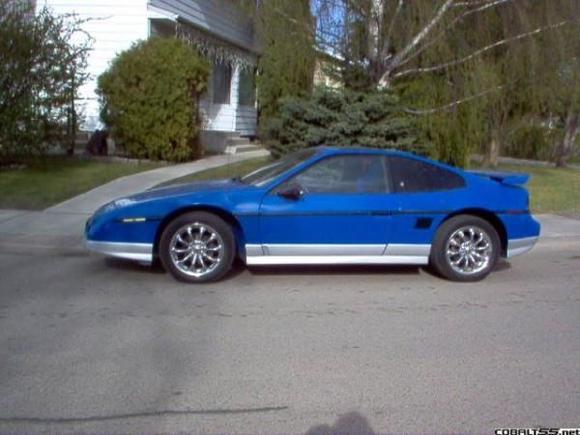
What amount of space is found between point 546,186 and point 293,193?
1018 cm

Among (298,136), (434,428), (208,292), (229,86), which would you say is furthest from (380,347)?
(229,86)

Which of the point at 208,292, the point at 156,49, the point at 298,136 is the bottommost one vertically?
the point at 208,292

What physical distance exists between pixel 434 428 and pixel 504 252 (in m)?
4.17

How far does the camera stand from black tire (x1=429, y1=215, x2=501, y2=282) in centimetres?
806

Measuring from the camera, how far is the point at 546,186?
16469mm

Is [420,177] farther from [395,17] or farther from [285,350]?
[395,17]

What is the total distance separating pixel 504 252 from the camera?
326 inches

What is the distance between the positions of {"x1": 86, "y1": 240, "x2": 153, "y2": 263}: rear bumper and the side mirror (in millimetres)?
1363

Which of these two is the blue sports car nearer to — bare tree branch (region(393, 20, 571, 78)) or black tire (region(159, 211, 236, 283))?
black tire (region(159, 211, 236, 283))

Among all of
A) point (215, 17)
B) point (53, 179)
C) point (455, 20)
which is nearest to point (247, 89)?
point (215, 17)

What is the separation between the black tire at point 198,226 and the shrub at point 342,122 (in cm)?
777

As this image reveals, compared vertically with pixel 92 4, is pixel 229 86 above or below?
below

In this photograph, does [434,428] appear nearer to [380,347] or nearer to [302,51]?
[380,347]

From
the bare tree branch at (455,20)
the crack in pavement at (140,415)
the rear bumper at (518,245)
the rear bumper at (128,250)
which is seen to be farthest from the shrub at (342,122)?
the crack in pavement at (140,415)
